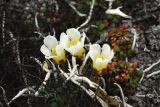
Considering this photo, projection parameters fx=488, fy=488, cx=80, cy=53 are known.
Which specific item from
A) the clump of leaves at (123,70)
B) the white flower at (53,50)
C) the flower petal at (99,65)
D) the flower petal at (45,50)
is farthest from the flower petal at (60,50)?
the clump of leaves at (123,70)

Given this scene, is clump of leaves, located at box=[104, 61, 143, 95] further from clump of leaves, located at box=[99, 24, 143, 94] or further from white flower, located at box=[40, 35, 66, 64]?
white flower, located at box=[40, 35, 66, 64]

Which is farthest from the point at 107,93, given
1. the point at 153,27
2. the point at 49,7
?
the point at 49,7

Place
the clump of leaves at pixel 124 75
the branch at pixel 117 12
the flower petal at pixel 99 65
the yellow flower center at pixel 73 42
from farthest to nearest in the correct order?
the branch at pixel 117 12
the clump of leaves at pixel 124 75
the yellow flower center at pixel 73 42
the flower petal at pixel 99 65

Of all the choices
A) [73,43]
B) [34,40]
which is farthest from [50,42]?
[34,40]

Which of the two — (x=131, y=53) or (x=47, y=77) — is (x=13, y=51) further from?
(x=131, y=53)

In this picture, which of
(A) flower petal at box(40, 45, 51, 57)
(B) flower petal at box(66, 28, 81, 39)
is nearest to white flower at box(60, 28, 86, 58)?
(B) flower petal at box(66, 28, 81, 39)

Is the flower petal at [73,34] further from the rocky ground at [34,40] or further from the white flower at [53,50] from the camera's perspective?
the rocky ground at [34,40]
